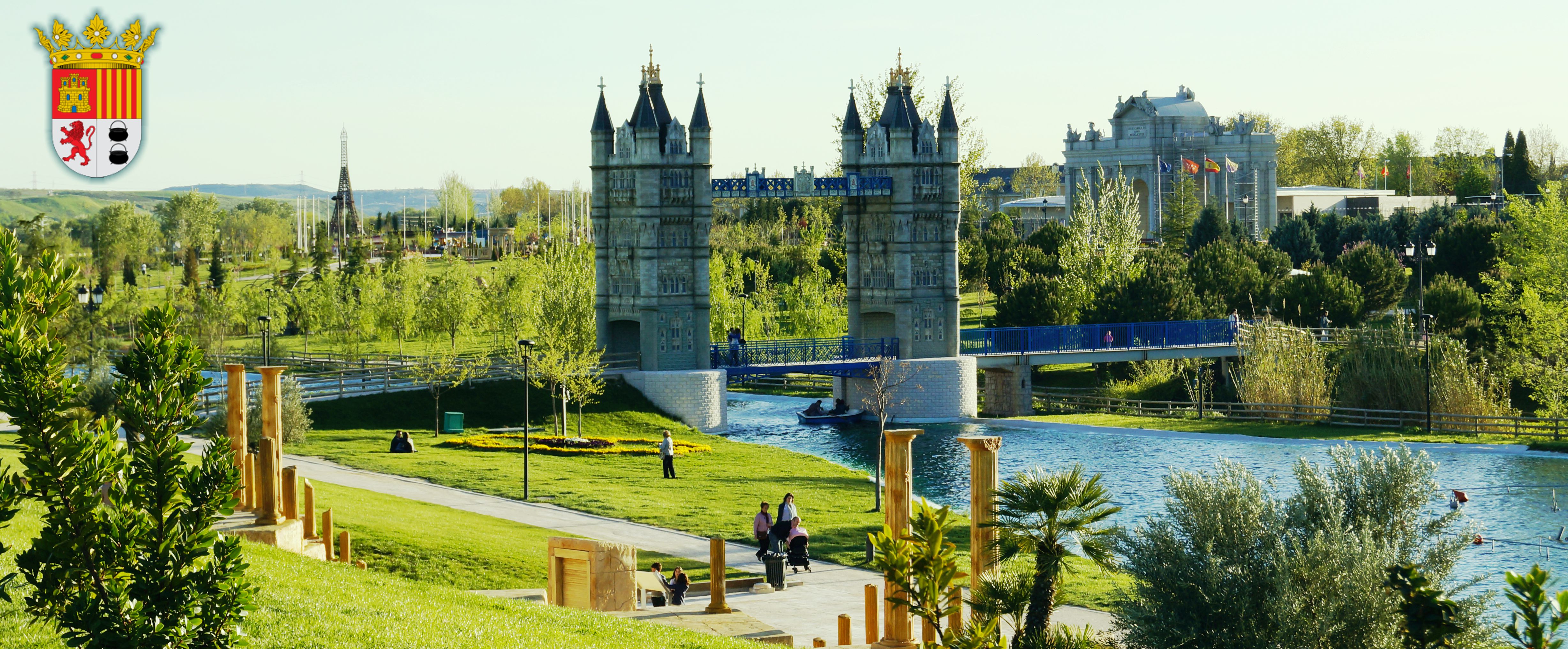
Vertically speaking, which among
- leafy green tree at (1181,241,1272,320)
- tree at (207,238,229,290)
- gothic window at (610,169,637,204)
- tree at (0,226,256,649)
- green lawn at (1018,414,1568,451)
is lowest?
green lawn at (1018,414,1568,451)

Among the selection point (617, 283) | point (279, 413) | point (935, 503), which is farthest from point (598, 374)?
point (279, 413)

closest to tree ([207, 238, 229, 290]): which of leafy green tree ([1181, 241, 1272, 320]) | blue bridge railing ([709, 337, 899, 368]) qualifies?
blue bridge railing ([709, 337, 899, 368])

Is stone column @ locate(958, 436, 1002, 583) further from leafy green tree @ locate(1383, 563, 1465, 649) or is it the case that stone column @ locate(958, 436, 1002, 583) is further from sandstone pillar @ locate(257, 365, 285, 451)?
sandstone pillar @ locate(257, 365, 285, 451)

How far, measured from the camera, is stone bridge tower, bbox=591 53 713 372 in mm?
52500

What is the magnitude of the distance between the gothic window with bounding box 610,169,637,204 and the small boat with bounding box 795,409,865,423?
10.6m

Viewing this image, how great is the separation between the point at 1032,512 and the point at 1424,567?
5.52 metres

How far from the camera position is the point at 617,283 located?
53.4m

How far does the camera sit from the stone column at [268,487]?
21953 millimetres

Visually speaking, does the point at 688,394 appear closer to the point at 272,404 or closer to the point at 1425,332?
the point at 1425,332

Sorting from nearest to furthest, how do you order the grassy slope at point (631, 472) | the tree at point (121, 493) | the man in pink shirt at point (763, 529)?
the tree at point (121, 493)
the man in pink shirt at point (763, 529)
the grassy slope at point (631, 472)

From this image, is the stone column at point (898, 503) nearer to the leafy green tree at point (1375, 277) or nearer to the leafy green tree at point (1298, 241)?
the leafy green tree at point (1375, 277)

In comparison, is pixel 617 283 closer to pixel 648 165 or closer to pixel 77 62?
pixel 648 165

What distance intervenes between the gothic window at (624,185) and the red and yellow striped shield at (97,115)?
29.7 meters

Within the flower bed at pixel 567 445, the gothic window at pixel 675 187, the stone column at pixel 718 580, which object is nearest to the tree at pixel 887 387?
the flower bed at pixel 567 445
